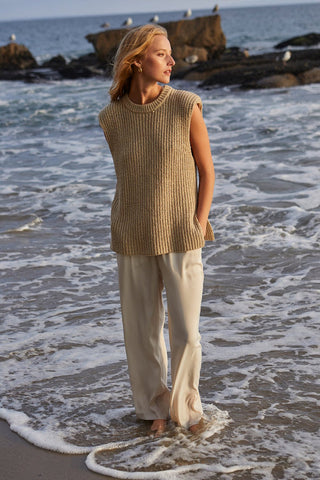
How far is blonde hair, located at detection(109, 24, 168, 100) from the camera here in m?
2.91

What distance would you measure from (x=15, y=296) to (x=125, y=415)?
2336mm

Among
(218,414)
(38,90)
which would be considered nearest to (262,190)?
(218,414)

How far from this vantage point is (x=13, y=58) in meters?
36.0

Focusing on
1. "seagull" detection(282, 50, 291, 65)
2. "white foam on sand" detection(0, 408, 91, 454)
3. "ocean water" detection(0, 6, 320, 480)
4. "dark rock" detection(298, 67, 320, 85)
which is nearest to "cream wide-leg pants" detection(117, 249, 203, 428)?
"ocean water" detection(0, 6, 320, 480)

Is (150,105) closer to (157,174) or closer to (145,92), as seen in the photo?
(145,92)

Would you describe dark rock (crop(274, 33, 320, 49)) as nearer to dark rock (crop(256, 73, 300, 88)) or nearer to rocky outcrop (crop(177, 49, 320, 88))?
rocky outcrop (crop(177, 49, 320, 88))

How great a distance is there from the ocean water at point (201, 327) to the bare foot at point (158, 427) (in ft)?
0.13

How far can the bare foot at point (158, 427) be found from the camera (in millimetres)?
3299

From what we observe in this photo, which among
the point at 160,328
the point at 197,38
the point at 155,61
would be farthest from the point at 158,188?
the point at 197,38

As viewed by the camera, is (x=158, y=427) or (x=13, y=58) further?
(x=13, y=58)

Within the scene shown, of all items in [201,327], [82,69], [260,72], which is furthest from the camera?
[82,69]

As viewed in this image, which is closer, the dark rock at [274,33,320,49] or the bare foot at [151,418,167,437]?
the bare foot at [151,418,167,437]

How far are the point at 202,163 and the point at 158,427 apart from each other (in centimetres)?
128

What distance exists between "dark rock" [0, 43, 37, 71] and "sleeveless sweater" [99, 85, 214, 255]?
114 ft
